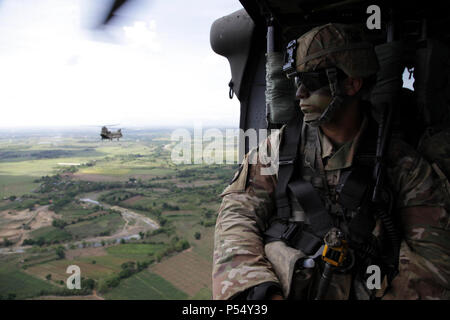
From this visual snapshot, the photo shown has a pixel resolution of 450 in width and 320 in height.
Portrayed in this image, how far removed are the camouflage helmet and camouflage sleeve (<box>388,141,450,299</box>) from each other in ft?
1.54

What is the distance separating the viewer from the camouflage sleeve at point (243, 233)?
4.68 ft

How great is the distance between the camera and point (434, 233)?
136cm

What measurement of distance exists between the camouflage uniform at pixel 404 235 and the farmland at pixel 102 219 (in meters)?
15.0

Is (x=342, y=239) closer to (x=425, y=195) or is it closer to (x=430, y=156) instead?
(x=425, y=195)

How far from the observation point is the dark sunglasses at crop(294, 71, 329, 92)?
1.60 metres

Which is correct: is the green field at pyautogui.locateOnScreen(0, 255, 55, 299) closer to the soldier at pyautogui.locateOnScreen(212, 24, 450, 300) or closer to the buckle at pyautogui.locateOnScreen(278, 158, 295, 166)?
the soldier at pyautogui.locateOnScreen(212, 24, 450, 300)

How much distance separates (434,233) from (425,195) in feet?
0.55

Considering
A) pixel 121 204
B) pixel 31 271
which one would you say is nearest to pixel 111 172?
pixel 121 204

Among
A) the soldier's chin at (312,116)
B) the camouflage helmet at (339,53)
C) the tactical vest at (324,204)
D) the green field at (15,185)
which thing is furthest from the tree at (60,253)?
the camouflage helmet at (339,53)

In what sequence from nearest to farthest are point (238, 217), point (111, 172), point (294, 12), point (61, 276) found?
point (238, 217) → point (294, 12) → point (61, 276) → point (111, 172)

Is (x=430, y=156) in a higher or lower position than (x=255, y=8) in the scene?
lower

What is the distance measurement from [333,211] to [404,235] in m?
0.34

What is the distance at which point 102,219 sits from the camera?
102ft

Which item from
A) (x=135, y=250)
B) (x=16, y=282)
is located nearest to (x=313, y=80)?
(x=16, y=282)
